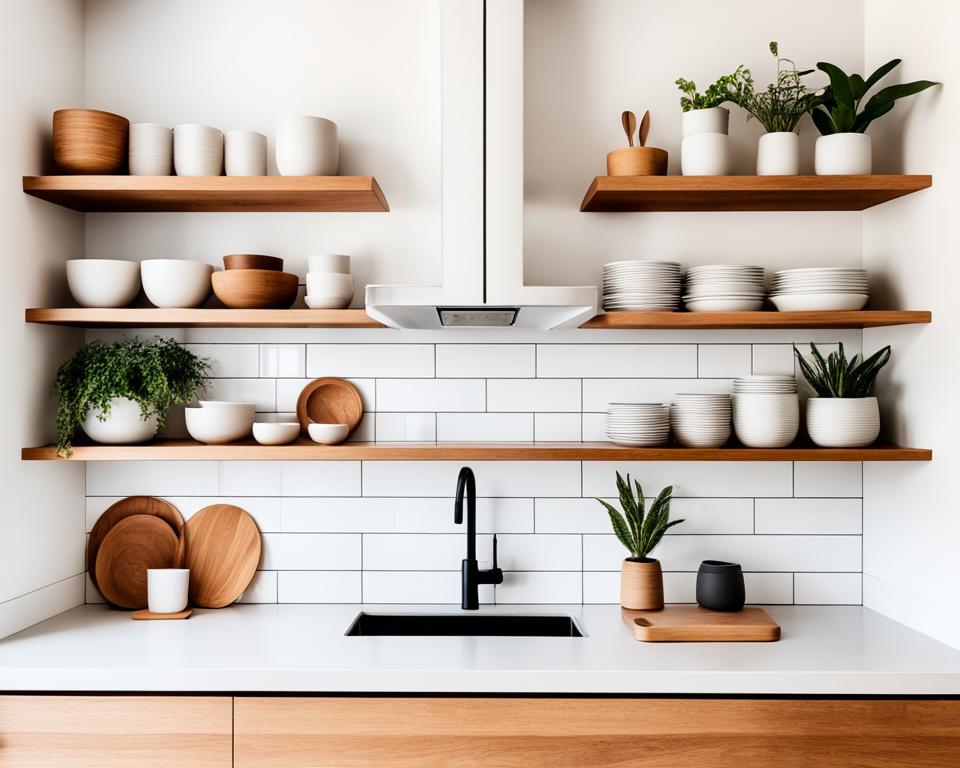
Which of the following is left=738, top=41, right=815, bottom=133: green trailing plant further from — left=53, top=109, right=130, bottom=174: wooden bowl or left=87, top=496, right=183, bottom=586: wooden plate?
left=87, top=496, right=183, bottom=586: wooden plate

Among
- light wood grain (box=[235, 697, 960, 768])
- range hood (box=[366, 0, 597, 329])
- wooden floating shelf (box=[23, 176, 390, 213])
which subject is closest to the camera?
light wood grain (box=[235, 697, 960, 768])

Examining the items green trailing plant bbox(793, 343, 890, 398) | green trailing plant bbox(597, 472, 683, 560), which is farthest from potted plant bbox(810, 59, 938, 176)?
green trailing plant bbox(597, 472, 683, 560)

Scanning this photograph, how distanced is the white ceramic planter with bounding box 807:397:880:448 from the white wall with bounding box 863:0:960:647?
108 mm

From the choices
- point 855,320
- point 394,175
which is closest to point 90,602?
point 394,175

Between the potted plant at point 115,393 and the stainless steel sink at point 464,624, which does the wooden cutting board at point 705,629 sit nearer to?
the stainless steel sink at point 464,624

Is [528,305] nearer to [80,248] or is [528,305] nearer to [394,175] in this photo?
[394,175]

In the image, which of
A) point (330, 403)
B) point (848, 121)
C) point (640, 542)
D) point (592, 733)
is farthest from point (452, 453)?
point (848, 121)

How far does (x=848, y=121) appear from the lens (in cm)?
223

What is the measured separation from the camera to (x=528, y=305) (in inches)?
76.7

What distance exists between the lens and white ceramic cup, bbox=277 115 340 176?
88.2 inches

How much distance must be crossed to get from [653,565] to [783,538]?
0.46 metres

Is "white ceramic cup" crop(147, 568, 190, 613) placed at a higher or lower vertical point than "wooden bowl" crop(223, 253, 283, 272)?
lower

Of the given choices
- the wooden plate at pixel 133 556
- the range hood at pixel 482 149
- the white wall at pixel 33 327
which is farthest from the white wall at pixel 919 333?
the white wall at pixel 33 327

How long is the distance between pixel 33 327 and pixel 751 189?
6.46 feet
